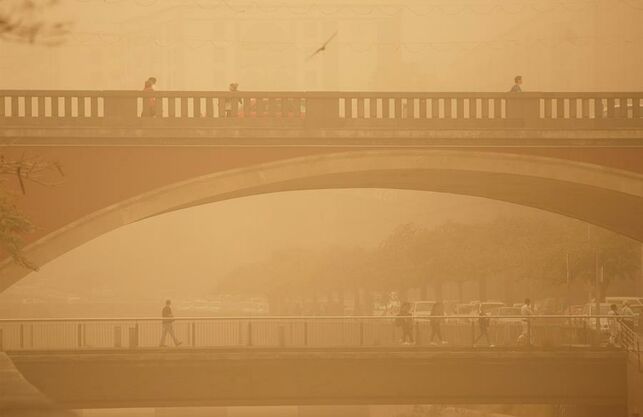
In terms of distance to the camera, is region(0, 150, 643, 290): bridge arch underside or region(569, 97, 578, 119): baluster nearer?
region(0, 150, 643, 290): bridge arch underside

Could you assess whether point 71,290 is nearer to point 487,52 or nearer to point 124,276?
point 124,276

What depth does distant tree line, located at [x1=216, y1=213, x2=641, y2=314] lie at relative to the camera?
180ft

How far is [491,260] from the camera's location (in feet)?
199

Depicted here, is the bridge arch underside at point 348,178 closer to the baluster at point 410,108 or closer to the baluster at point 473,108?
the baluster at point 410,108

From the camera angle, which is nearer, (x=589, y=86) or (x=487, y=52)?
(x=589, y=86)

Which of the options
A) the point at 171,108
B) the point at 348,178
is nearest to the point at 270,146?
the point at 171,108

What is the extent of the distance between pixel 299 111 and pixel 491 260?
104ft

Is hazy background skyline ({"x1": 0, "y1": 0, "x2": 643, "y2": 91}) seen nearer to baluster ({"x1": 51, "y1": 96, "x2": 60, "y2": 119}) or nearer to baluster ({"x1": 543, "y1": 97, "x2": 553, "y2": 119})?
baluster ({"x1": 543, "y1": 97, "x2": 553, "y2": 119})

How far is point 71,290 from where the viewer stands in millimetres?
117750

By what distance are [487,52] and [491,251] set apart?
52882 millimetres

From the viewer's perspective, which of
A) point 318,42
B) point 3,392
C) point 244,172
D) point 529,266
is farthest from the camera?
point 318,42

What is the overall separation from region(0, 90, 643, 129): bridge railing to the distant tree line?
2250 cm

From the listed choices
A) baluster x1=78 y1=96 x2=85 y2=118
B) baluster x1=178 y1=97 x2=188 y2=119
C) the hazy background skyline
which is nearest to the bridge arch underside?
baluster x1=178 y1=97 x2=188 y2=119

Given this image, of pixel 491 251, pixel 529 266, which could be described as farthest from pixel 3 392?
pixel 491 251
